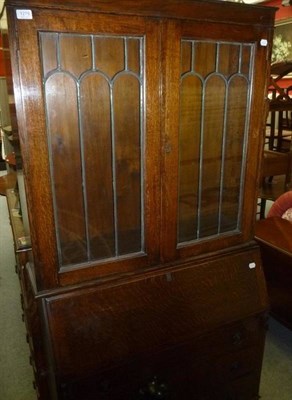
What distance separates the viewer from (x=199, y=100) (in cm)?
121

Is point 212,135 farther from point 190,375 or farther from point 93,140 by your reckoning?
point 190,375

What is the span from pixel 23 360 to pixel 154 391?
1.10 metres

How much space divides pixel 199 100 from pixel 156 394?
1.05 m

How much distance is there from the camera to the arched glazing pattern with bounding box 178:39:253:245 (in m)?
1.17

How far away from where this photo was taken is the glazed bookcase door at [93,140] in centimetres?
97

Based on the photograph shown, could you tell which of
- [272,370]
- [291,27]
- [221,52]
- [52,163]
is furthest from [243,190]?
[291,27]

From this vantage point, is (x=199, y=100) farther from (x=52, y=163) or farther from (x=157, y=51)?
(x=52, y=163)

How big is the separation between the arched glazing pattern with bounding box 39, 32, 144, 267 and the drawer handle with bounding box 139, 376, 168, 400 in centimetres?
49

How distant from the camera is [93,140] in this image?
3.60 ft

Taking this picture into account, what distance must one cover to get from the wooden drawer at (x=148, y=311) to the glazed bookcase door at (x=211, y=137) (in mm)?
119

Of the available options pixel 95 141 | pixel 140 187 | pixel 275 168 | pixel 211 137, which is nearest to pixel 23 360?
pixel 140 187

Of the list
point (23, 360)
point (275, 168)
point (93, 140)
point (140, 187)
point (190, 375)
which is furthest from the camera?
point (275, 168)

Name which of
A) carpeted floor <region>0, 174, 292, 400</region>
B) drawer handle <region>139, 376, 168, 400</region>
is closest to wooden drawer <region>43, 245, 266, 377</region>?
drawer handle <region>139, 376, 168, 400</region>

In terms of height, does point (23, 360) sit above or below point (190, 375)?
below
